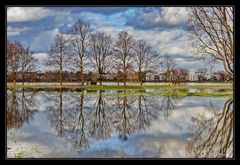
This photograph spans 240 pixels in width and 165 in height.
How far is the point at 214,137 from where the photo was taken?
6398 mm

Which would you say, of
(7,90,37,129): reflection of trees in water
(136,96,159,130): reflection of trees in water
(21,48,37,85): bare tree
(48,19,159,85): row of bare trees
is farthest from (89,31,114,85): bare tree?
(7,90,37,129): reflection of trees in water

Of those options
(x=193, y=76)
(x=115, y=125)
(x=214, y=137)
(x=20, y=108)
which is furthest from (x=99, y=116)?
(x=214, y=137)

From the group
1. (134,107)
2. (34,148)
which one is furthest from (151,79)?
(34,148)

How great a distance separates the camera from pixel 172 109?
356 inches

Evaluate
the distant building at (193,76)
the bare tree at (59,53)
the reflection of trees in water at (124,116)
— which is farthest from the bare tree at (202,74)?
the bare tree at (59,53)

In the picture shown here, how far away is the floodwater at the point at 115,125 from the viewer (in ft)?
19.6

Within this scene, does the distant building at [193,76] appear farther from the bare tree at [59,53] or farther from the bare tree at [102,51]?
the bare tree at [59,53]

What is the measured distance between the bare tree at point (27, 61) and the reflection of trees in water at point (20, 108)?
1.95 feet

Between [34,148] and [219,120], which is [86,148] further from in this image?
[219,120]

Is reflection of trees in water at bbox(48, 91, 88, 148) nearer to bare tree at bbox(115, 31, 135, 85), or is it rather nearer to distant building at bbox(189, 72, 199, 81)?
bare tree at bbox(115, 31, 135, 85)

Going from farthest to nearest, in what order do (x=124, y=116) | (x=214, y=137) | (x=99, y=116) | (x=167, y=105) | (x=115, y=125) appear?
(x=167, y=105), (x=124, y=116), (x=99, y=116), (x=115, y=125), (x=214, y=137)

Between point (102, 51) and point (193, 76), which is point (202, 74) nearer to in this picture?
point (193, 76)

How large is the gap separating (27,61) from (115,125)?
297 cm
